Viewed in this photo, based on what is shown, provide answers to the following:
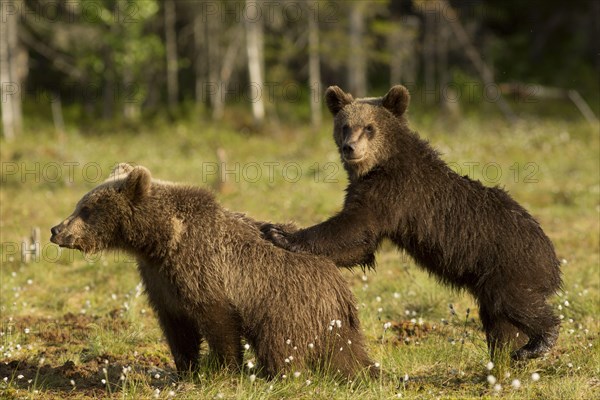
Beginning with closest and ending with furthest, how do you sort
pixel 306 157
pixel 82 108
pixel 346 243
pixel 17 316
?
1. pixel 346 243
2. pixel 17 316
3. pixel 306 157
4. pixel 82 108

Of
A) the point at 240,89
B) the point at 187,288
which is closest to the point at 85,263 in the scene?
the point at 187,288

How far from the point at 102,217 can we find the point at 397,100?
2738 millimetres

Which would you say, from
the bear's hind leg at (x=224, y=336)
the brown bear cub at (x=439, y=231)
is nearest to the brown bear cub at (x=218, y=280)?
the bear's hind leg at (x=224, y=336)

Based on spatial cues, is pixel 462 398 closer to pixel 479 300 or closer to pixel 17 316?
pixel 479 300

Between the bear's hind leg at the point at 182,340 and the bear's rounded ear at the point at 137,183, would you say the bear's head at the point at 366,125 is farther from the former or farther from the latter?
the bear's hind leg at the point at 182,340

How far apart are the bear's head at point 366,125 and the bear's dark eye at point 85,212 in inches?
84.3

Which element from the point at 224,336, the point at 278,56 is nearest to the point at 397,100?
the point at 224,336

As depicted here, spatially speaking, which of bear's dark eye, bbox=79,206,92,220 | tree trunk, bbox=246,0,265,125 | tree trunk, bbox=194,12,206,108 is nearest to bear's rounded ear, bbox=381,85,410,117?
bear's dark eye, bbox=79,206,92,220

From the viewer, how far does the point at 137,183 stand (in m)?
6.25

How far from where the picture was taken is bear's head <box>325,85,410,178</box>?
270 inches

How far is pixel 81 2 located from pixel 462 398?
27.3m

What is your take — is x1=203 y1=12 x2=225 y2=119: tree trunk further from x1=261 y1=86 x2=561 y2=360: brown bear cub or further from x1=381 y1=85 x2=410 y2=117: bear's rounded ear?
x1=261 y1=86 x2=561 y2=360: brown bear cub

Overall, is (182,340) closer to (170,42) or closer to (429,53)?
(170,42)

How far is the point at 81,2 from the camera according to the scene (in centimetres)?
3000
